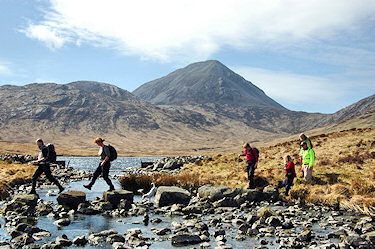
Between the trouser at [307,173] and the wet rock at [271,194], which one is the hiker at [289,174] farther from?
the trouser at [307,173]

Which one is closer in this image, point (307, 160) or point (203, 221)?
point (203, 221)

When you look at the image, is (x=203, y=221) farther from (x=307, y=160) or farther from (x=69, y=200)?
(x=307, y=160)

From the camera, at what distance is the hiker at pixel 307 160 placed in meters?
22.9

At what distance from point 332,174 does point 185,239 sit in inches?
594

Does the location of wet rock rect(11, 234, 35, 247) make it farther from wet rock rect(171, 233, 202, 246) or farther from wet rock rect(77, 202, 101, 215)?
wet rock rect(77, 202, 101, 215)

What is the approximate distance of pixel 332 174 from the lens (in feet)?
78.7

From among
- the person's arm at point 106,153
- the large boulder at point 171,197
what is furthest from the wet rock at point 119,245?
the large boulder at point 171,197

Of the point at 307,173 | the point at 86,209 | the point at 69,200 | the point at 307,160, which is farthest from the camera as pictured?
the point at 307,160

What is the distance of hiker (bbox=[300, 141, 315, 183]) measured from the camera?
22.9 meters

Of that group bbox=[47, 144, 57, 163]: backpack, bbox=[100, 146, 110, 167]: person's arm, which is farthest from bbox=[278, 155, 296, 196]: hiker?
bbox=[47, 144, 57, 163]: backpack

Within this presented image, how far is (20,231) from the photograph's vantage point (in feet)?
44.8

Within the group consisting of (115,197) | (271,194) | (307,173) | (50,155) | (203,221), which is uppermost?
(50,155)

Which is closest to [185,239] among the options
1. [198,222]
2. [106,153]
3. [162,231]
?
[162,231]

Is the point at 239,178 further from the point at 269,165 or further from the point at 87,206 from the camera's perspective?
the point at 87,206
